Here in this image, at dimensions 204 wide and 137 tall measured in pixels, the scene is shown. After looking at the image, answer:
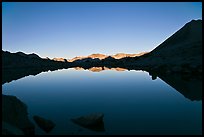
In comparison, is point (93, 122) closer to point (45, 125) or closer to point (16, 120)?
point (45, 125)

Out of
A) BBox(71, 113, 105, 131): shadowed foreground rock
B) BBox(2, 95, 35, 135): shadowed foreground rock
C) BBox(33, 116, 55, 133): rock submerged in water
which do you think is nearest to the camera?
BBox(2, 95, 35, 135): shadowed foreground rock

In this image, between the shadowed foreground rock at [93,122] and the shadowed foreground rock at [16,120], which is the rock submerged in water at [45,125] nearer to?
the shadowed foreground rock at [16,120]

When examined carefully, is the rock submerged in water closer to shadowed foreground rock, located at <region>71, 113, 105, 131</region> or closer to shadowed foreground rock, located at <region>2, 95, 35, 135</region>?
shadowed foreground rock, located at <region>2, 95, 35, 135</region>

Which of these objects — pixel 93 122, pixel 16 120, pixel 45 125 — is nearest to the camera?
pixel 45 125

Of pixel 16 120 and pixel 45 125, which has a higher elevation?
pixel 16 120

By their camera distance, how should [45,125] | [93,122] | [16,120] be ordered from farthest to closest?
[16,120], [93,122], [45,125]

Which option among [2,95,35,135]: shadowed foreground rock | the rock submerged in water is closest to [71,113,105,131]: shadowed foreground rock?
the rock submerged in water

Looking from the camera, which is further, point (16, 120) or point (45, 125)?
point (16, 120)

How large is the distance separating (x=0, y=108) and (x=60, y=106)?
6.02 m

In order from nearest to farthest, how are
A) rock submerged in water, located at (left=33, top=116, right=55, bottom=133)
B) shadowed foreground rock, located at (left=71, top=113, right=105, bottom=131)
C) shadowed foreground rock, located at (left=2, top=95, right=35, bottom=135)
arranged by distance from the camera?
shadowed foreground rock, located at (left=2, top=95, right=35, bottom=135)
rock submerged in water, located at (left=33, top=116, right=55, bottom=133)
shadowed foreground rock, located at (left=71, top=113, right=105, bottom=131)

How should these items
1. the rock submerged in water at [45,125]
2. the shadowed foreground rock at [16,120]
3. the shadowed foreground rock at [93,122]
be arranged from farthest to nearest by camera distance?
the shadowed foreground rock at [93,122] → the rock submerged in water at [45,125] → the shadowed foreground rock at [16,120]

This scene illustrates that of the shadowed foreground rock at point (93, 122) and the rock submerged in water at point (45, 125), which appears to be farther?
the shadowed foreground rock at point (93, 122)

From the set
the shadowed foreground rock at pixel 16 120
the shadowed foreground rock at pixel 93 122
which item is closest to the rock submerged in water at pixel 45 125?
the shadowed foreground rock at pixel 16 120

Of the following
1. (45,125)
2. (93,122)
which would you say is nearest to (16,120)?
(45,125)
